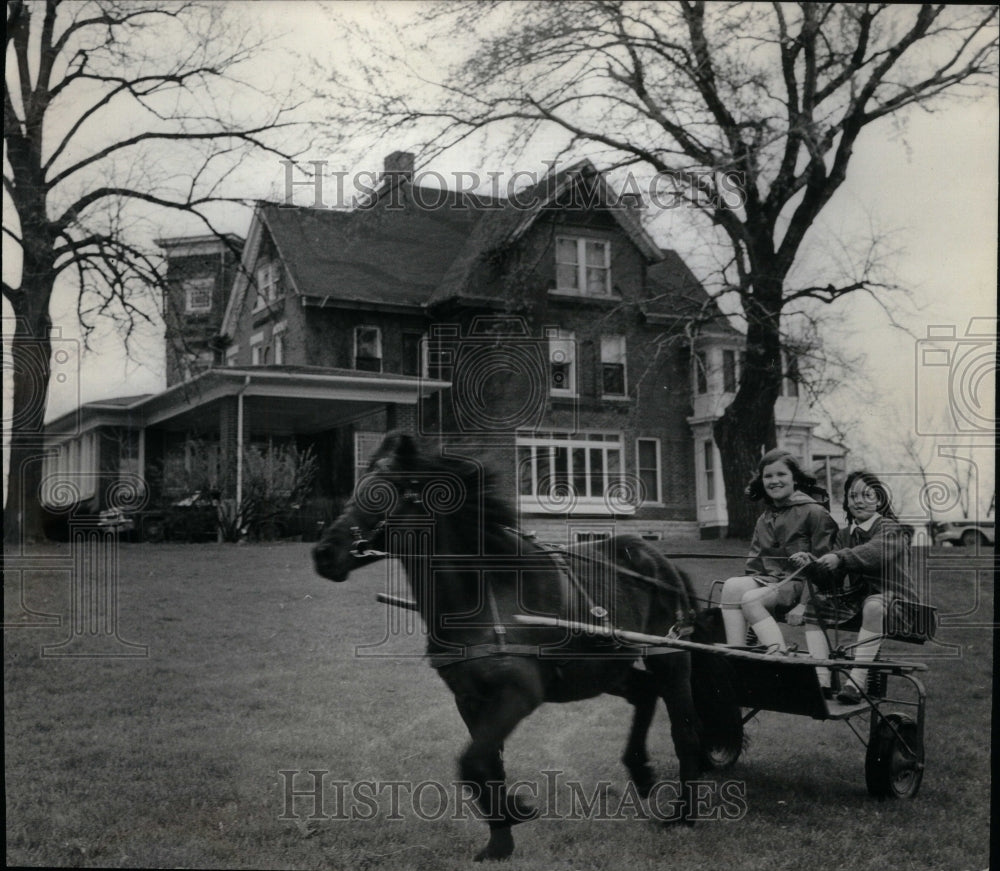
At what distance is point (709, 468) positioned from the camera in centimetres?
443

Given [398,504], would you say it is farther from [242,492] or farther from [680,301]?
[680,301]

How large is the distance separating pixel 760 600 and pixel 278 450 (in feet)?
7.30

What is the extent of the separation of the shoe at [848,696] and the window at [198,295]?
11.8ft

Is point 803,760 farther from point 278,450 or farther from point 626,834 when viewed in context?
point 278,450

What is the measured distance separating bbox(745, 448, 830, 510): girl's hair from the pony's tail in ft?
1.91

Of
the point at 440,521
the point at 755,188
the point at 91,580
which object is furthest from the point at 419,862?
the point at 755,188

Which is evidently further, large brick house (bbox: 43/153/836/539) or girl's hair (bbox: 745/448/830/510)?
large brick house (bbox: 43/153/836/539)

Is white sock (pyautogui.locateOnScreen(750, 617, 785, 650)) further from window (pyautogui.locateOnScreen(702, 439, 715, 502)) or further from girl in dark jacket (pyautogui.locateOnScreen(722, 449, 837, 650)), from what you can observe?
window (pyautogui.locateOnScreen(702, 439, 715, 502))

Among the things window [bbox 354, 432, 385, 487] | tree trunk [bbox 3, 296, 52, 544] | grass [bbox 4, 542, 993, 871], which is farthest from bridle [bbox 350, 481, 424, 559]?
tree trunk [bbox 3, 296, 52, 544]

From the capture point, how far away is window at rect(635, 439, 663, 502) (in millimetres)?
4387

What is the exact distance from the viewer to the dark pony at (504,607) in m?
3.74

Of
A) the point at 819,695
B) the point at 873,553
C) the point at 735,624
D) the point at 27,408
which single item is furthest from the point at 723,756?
the point at 27,408

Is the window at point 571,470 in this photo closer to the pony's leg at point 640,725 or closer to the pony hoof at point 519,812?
the pony's leg at point 640,725

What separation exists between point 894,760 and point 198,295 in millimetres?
4095
